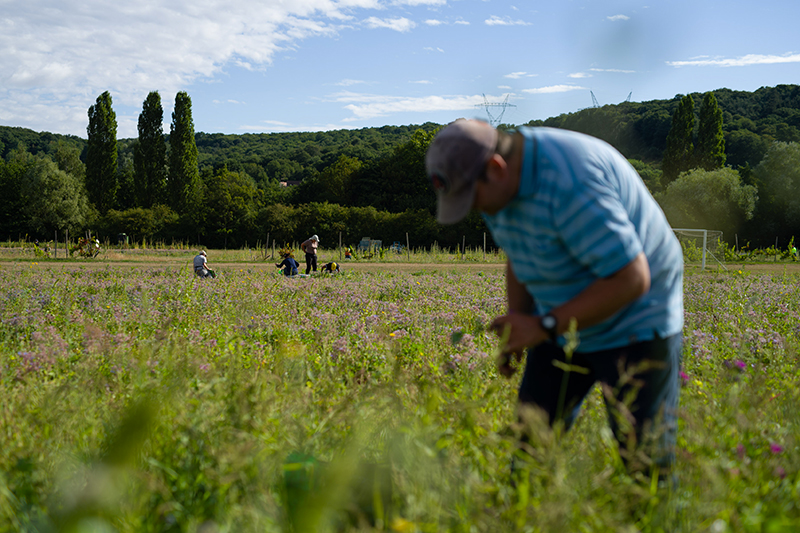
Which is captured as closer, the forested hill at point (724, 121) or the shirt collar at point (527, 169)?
the shirt collar at point (527, 169)

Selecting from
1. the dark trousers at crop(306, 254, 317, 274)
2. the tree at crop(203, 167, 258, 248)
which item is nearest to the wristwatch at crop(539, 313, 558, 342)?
the dark trousers at crop(306, 254, 317, 274)

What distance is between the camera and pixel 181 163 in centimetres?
5225

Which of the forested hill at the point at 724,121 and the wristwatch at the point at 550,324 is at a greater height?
the forested hill at the point at 724,121

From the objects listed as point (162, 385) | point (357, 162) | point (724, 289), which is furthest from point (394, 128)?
point (162, 385)

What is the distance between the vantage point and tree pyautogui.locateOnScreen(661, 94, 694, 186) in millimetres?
50656

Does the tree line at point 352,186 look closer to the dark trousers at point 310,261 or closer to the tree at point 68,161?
the tree at point 68,161

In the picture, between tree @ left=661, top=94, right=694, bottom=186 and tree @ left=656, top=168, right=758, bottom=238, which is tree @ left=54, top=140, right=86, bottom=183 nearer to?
tree @ left=656, top=168, right=758, bottom=238

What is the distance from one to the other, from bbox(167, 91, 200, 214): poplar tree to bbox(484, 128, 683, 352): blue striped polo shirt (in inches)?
2143

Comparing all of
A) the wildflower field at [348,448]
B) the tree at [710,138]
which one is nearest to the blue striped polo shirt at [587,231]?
the wildflower field at [348,448]

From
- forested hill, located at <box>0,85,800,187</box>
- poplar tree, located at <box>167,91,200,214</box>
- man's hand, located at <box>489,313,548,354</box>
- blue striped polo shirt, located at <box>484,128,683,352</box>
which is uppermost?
forested hill, located at <box>0,85,800,187</box>

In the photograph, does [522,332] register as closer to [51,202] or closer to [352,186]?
[352,186]

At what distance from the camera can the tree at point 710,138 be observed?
49.5 m

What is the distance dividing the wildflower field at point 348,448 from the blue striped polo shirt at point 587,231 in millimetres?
388

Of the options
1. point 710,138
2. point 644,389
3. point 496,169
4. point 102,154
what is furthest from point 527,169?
point 102,154
